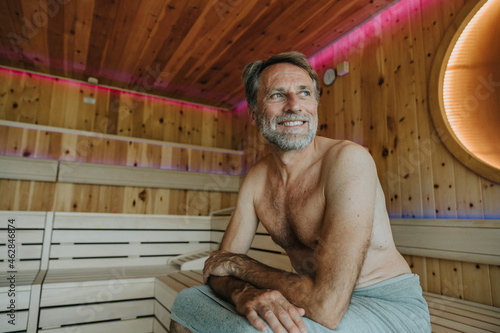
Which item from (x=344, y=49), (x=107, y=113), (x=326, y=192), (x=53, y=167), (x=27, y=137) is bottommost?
(x=326, y=192)

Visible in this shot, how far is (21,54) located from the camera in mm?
3598

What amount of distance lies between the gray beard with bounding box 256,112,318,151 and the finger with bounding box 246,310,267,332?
2.26 ft

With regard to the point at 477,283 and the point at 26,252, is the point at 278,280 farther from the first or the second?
the point at 26,252

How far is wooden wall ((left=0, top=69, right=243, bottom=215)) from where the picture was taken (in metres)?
3.92

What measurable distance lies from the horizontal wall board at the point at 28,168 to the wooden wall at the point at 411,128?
3137 millimetres

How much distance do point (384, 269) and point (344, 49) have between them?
260 centimetres

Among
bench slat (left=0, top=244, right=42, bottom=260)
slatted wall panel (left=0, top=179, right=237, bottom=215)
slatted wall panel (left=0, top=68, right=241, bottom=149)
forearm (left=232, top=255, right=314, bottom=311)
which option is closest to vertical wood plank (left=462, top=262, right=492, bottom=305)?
forearm (left=232, top=255, right=314, bottom=311)

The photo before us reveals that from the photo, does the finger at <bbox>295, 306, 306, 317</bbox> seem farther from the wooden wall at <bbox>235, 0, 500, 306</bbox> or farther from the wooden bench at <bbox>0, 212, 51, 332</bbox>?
the wooden bench at <bbox>0, 212, 51, 332</bbox>

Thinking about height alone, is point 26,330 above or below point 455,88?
below

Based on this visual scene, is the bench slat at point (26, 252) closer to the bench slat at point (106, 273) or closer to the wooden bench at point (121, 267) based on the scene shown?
the wooden bench at point (121, 267)

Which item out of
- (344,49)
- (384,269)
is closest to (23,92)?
(344,49)

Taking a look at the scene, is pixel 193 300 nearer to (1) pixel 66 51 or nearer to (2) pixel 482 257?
(2) pixel 482 257

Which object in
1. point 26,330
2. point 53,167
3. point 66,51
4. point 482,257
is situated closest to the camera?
point 482,257

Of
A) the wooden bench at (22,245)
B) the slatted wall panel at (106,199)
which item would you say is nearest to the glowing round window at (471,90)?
the slatted wall panel at (106,199)
